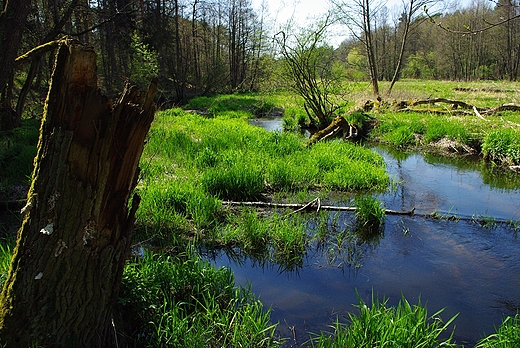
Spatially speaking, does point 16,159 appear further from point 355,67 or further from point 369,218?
point 355,67

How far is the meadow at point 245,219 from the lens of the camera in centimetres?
327

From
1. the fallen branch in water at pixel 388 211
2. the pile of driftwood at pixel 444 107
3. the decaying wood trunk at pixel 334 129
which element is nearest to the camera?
the fallen branch in water at pixel 388 211

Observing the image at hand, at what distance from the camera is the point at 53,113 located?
242 centimetres

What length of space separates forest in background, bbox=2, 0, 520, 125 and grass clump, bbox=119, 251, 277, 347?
1.83 metres

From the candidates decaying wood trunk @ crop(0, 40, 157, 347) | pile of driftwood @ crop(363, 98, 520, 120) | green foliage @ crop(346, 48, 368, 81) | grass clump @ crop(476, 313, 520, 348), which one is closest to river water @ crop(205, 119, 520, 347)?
grass clump @ crop(476, 313, 520, 348)

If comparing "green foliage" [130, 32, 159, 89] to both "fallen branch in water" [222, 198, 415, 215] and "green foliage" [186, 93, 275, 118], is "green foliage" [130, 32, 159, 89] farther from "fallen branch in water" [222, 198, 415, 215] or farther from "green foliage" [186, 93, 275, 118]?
"fallen branch in water" [222, 198, 415, 215]

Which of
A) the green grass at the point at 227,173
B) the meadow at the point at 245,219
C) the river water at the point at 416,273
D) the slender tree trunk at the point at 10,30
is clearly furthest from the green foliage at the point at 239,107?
the river water at the point at 416,273

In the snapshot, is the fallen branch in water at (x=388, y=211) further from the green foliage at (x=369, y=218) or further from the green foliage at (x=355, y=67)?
the green foliage at (x=355, y=67)

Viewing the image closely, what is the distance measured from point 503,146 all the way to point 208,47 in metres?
32.9

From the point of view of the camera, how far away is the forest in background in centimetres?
995

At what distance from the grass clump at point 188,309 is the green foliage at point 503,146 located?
27.7ft

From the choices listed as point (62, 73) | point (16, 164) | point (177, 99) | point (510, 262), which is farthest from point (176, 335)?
point (177, 99)

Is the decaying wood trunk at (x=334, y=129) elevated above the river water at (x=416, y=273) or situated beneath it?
elevated above

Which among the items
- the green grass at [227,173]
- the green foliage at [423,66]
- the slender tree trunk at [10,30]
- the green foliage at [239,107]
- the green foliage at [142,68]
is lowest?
the green grass at [227,173]
